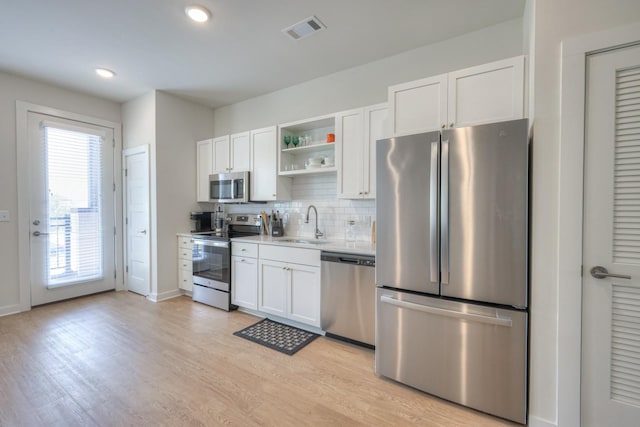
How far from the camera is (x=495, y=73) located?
2.06m

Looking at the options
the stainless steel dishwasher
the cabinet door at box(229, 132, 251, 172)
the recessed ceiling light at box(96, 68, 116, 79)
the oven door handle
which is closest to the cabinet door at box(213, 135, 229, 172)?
the cabinet door at box(229, 132, 251, 172)

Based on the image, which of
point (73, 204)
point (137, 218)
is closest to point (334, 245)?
point (137, 218)

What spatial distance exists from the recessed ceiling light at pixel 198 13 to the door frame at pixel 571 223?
2535 mm

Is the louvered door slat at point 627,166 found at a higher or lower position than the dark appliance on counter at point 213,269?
higher

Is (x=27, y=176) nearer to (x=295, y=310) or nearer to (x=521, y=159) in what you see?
(x=295, y=310)

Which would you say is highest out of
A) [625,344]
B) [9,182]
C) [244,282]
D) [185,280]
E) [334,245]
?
[9,182]

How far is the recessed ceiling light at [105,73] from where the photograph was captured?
3314 millimetres

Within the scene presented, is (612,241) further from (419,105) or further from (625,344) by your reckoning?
(419,105)

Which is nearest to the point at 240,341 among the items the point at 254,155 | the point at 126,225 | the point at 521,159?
the point at 254,155

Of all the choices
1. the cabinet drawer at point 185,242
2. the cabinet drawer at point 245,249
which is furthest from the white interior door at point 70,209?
the cabinet drawer at point 245,249

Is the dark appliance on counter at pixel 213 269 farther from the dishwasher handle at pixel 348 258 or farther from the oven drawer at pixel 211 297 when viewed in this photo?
the dishwasher handle at pixel 348 258

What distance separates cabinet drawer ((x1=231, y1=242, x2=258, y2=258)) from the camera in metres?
3.28

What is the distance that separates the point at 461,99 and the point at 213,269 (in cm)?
334

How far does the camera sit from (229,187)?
3941mm
